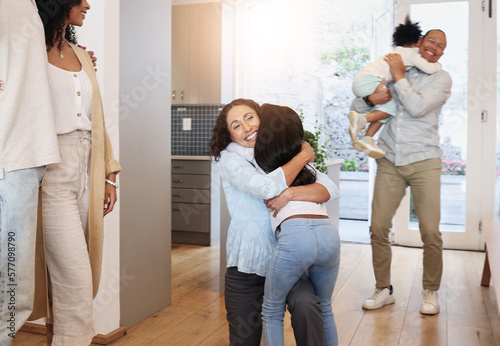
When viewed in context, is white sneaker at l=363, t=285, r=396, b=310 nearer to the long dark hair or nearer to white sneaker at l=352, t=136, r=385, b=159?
white sneaker at l=352, t=136, r=385, b=159

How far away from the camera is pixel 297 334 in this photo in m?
1.67

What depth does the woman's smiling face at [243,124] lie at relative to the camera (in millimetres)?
1813

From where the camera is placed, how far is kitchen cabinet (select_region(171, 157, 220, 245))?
4.96 meters

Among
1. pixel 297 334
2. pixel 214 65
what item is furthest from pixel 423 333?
pixel 214 65

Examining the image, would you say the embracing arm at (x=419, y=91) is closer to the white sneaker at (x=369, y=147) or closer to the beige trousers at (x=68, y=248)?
the white sneaker at (x=369, y=147)

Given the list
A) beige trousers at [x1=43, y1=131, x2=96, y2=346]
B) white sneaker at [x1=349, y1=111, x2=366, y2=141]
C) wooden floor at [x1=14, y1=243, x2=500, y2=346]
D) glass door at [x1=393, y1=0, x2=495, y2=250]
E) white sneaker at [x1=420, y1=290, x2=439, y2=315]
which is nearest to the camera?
beige trousers at [x1=43, y1=131, x2=96, y2=346]

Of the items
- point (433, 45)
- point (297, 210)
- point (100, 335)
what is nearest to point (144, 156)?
point (100, 335)

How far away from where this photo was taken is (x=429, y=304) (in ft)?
9.25

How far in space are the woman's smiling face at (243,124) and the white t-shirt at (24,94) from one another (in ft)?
2.01

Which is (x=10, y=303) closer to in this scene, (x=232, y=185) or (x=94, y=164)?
(x=94, y=164)

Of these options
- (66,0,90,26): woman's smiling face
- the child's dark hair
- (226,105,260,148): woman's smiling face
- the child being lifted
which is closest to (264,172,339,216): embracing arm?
(226,105,260,148): woman's smiling face

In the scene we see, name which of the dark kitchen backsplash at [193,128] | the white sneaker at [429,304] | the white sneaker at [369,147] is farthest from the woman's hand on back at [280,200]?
the dark kitchen backsplash at [193,128]

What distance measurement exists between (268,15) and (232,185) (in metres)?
4.41

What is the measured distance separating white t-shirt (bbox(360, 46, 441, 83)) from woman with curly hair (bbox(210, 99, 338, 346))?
1.25m
